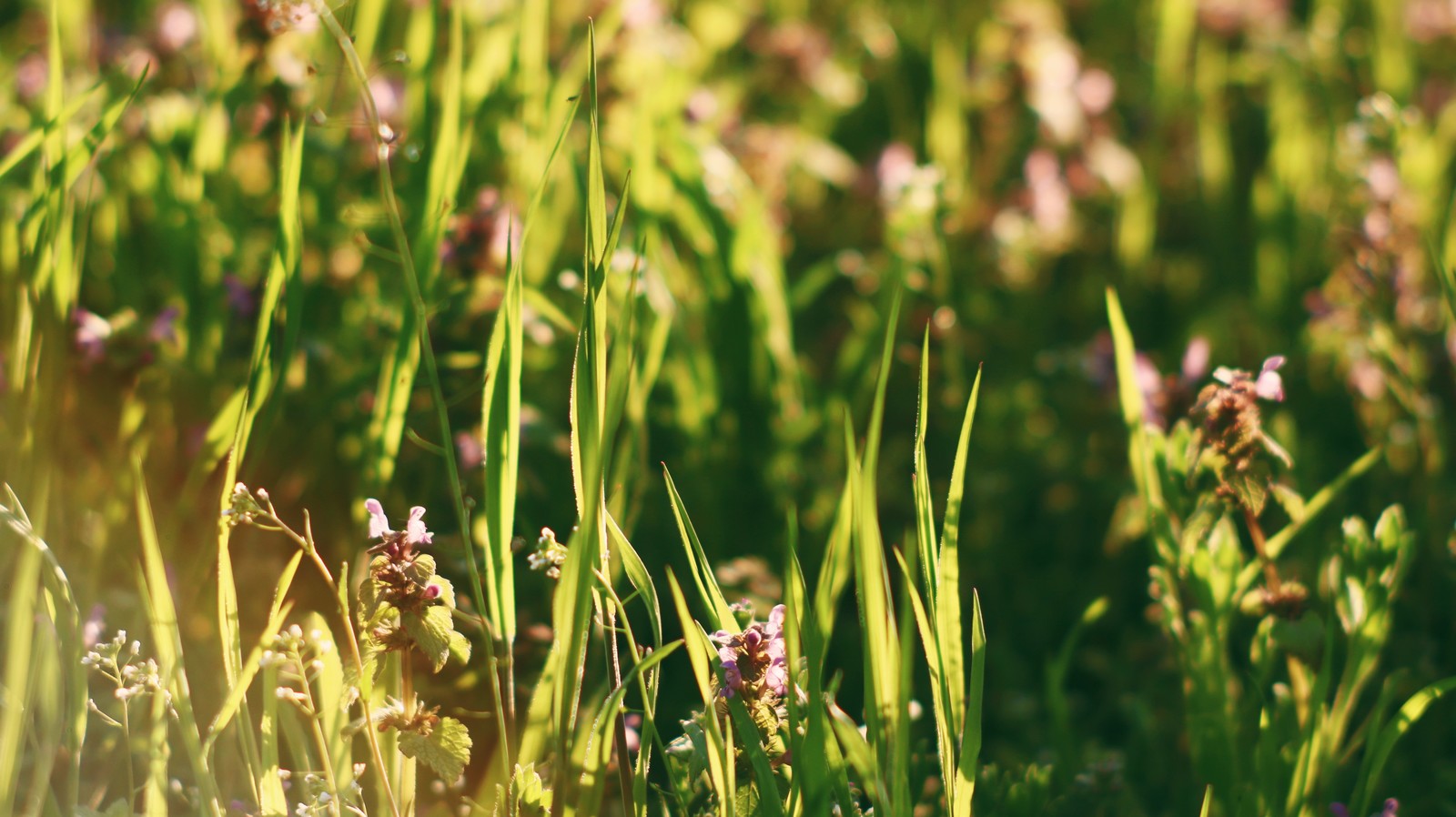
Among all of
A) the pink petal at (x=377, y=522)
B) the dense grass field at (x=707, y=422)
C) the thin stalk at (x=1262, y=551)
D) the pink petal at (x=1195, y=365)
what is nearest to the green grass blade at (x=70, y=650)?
the dense grass field at (x=707, y=422)

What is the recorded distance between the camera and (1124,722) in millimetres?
1600

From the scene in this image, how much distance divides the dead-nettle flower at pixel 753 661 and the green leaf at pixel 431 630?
0.75 feet

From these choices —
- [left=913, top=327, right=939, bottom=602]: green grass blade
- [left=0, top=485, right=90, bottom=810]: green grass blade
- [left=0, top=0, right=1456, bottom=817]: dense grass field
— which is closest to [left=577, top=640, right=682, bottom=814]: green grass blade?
[left=0, top=0, right=1456, bottom=817]: dense grass field

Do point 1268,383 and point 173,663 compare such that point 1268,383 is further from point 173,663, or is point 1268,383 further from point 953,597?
point 173,663

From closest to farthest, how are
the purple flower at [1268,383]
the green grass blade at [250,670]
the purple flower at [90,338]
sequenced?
1. the green grass blade at [250,670]
2. the purple flower at [1268,383]
3. the purple flower at [90,338]

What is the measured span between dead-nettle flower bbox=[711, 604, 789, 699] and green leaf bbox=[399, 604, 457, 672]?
0.75ft

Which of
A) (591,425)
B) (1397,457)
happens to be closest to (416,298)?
(591,425)

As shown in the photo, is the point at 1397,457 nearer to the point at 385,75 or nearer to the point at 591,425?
the point at 591,425

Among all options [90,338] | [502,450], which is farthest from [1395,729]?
[90,338]

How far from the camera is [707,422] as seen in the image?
166cm

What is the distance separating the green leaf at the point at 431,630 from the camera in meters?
0.97

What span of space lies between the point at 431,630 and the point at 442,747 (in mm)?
98

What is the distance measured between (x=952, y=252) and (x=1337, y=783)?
4.03ft

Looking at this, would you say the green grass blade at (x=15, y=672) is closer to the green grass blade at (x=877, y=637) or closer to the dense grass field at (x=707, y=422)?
the dense grass field at (x=707, y=422)
